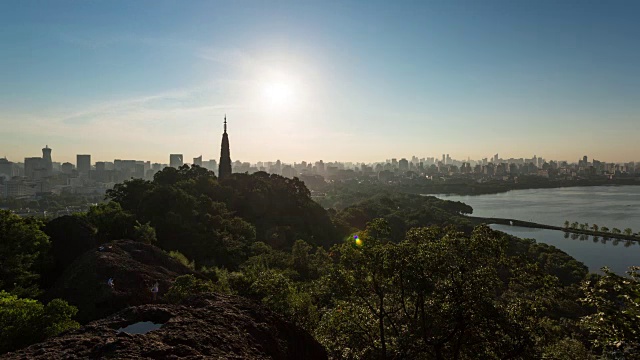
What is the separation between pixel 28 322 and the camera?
6270 millimetres

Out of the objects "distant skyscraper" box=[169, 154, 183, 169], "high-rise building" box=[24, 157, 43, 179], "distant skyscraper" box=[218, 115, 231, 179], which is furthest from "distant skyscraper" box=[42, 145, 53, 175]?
"distant skyscraper" box=[218, 115, 231, 179]

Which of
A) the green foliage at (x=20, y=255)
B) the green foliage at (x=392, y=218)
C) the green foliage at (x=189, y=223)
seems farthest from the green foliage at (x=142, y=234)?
the green foliage at (x=392, y=218)

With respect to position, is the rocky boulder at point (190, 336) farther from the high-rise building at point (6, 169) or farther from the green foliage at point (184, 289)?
the high-rise building at point (6, 169)

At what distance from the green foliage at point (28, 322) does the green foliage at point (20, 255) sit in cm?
304

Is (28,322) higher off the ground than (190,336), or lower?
lower

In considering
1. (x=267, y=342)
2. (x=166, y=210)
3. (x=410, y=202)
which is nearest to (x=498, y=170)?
(x=410, y=202)

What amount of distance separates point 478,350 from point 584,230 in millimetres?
59999

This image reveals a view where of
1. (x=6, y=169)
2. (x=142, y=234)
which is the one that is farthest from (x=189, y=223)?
(x=6, y=169)

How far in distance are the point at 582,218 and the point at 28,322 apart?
7830cm

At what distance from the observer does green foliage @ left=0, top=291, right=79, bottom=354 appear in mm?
5910

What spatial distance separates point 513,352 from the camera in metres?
4.97

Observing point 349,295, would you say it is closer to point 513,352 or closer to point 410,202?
point 513,352

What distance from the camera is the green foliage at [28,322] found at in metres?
5.91

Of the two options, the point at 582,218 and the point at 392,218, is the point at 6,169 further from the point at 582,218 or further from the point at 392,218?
the point at 582,218
